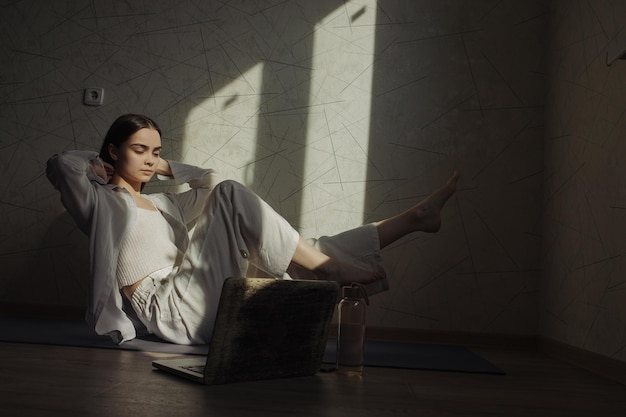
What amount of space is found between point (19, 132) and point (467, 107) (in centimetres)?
206

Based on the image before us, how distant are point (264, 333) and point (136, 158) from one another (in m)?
1.24

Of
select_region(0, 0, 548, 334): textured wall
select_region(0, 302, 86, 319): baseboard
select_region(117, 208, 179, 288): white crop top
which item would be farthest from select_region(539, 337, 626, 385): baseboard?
select_region(0, 302, 86, 319): baseboard

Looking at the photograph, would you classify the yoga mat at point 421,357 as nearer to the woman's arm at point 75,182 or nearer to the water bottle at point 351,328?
the water bottle at point 351,328

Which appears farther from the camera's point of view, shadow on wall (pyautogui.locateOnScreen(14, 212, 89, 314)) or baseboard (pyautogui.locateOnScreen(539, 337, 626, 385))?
shadow on wall (pyautogui.locateOnScreen(14, 212, 89, 314))

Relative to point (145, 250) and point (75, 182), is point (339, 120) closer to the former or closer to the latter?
point (145, 250)

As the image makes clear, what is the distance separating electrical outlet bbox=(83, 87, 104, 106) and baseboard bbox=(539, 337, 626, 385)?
7.32 feet

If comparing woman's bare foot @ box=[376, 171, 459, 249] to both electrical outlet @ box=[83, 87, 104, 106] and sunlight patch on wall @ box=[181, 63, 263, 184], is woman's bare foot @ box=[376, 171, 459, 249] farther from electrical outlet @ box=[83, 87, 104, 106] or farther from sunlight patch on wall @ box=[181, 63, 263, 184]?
electrical outlet @ box=[83, 87, 104, 106]

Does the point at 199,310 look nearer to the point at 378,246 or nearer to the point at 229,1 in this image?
the point at 378,246

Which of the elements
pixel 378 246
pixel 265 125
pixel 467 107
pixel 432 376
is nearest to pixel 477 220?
pixel 467 107

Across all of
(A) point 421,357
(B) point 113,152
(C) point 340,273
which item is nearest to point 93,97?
(B) point 113,152

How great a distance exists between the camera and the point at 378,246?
92.6 inches

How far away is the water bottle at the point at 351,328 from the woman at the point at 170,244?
1.69ft

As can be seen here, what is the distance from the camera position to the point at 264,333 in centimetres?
155

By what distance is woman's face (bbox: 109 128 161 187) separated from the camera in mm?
2541
